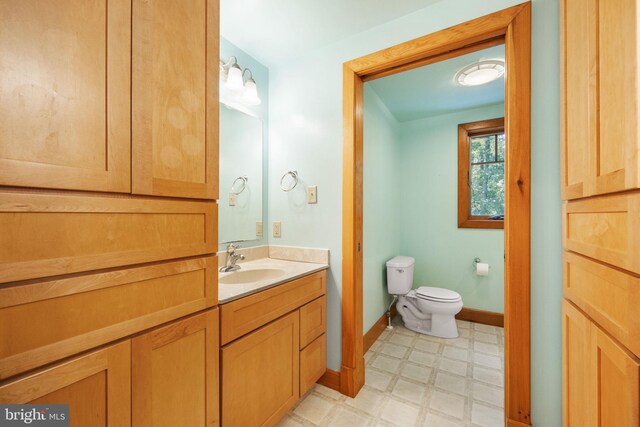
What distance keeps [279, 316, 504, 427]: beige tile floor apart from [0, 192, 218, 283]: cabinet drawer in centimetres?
131

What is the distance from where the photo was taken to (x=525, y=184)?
1257 mm

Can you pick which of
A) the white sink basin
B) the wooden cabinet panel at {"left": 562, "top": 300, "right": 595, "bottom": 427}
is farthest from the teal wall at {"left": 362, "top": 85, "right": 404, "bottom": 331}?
the wooden cabinet panel at {"left": 562, "top": 300, "right": 595, "bottom": 427}

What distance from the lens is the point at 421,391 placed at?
1723 mm

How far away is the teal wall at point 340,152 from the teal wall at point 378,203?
1.82 ft

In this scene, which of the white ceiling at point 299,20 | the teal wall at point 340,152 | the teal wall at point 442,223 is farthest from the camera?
the teal wall at point 442,223

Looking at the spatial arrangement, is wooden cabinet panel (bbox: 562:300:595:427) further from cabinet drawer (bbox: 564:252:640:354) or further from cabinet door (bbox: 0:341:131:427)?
cabinet door (bbox: 0:341:131:427)

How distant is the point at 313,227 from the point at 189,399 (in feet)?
3.82

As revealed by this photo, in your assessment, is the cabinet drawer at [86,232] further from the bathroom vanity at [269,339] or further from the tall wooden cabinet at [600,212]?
the tall wooden cabinet at [600,212]

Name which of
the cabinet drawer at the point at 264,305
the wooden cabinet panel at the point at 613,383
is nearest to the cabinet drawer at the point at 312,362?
the cabinet drawer at the point at 264,305

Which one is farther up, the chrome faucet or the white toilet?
the chrome faucet

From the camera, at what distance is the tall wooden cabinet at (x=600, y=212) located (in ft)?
2.18

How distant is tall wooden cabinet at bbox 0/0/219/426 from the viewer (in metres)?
0.59

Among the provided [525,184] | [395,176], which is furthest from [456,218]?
[525,184]

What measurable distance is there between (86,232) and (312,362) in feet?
4.55
